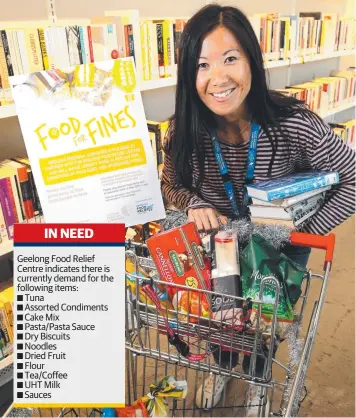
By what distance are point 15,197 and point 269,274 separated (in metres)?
1.20

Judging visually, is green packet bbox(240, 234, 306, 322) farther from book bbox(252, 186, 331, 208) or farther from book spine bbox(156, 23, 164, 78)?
book spine bbox(156, 23, 164, 78)

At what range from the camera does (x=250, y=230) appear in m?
0.95

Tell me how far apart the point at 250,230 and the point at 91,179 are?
383mm

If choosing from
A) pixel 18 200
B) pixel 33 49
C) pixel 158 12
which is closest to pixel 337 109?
pixel 158 12

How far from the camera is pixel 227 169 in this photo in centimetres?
129

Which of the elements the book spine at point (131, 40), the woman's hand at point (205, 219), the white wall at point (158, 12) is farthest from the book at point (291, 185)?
the book spine at point (131, 40)

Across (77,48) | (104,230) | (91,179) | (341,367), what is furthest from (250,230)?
(341,367)

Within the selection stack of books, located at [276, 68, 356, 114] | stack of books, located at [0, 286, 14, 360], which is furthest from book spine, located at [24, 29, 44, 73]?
stack of books, located at [276, 68, 356, 114]

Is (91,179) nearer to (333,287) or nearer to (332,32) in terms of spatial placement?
(333,287)

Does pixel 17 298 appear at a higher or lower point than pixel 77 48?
lower

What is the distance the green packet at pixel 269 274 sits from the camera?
81 cm

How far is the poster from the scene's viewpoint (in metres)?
0.81

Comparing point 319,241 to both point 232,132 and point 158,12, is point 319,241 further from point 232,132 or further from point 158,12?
point 158,12

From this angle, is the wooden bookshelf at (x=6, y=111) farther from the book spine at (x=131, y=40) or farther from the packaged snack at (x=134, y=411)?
the packaged snack at (x=134, y=411)
